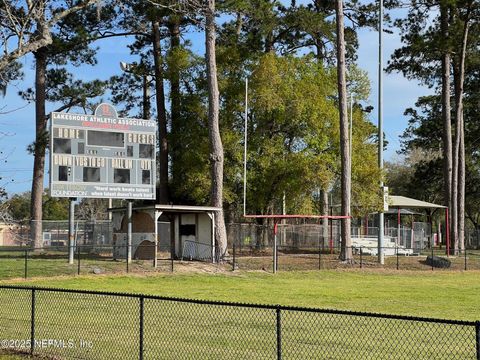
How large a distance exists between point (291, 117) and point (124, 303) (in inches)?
1129

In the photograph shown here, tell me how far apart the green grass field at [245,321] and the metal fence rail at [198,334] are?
24mm

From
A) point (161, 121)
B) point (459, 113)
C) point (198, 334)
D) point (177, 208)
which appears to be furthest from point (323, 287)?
point (459, 113)

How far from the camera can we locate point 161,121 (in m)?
47.0

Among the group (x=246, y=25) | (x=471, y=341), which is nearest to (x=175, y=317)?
(x=471, y=341)

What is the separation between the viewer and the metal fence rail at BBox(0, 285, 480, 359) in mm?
11359

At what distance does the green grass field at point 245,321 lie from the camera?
39.1 ft

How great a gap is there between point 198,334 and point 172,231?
25.2 m

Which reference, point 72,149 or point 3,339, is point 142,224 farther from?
point 3,339

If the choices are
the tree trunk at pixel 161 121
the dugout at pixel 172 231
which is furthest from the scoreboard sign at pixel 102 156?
the tree trunk at pixel 161 121

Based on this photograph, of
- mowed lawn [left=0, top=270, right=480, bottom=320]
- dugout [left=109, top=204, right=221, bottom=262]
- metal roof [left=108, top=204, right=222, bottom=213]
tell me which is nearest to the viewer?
mowed lawn [left=0, top=270, right=480, bottom=320]

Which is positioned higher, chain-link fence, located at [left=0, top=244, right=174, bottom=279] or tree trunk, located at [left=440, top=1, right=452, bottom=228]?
tree trunk, located at [left=440, top=1, right=452, bottom=228]

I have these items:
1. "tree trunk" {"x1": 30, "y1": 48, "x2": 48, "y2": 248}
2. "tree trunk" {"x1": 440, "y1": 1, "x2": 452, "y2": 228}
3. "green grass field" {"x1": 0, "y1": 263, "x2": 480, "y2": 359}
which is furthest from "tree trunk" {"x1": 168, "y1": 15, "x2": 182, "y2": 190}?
"green grass field" {"x1": 0, "y1": 263, "x2": 480, "y2": 359}

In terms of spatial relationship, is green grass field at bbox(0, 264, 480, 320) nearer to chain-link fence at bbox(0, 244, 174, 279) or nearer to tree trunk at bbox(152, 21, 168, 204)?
chain-link fence at bbox(0, 244, 174, 279)

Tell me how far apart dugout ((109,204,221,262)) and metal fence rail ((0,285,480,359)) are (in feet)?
53.8
